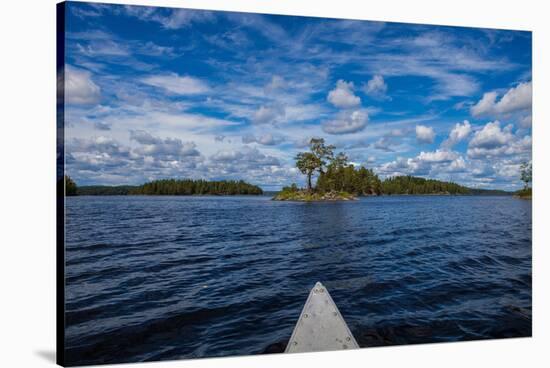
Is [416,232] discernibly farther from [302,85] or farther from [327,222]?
[302,85]

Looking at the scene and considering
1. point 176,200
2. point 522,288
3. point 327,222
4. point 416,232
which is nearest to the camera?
point 176,200

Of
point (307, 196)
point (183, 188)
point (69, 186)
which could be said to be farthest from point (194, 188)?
point (307, 196)

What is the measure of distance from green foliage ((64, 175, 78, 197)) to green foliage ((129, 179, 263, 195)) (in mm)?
1017

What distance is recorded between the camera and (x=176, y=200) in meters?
6.95

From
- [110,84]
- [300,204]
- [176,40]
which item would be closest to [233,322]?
[300,204]

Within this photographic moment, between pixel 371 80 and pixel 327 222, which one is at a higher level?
pixel 371 80

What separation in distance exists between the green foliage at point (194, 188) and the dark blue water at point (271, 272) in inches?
5.4

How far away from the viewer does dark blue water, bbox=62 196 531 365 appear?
227 inches

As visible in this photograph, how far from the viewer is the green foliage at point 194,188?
6602 mm

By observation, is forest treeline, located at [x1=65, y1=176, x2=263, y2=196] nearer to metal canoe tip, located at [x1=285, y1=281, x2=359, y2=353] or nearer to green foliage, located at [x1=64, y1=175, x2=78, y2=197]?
green foliage, located at [x1=64, y1=175, x2=78, y2=197]

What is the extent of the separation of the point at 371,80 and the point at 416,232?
10.5ft

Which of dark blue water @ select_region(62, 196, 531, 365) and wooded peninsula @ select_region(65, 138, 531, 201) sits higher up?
wooded peninsula @ select_region(65, 138, 531, 201)

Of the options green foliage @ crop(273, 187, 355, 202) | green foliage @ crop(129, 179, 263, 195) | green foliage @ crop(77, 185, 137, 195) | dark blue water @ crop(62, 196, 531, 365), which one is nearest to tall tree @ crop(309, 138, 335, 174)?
green foliage @ crop(273, 187, 355, 202)

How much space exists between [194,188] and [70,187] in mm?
1785
